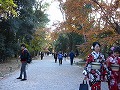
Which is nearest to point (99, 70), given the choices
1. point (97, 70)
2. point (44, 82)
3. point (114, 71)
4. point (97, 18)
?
point (97, 70)

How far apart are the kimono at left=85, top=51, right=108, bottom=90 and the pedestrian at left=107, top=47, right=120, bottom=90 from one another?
35 cm

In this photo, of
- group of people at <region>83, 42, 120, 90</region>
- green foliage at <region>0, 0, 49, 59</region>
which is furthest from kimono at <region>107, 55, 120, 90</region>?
green foliage at <region>0, 0, 49, 59</region>

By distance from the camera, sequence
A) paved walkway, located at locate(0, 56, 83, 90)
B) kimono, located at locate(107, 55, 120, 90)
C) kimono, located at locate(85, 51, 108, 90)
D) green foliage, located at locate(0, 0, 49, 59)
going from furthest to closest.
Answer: green foliage, located at locate(0, 0, 49, 59), paved walkway, located at locate(0, 56, 83, 90), kimono, located at locate(107, 55, 120, 90), kimono, located at locate(85, 51, 108, 90)

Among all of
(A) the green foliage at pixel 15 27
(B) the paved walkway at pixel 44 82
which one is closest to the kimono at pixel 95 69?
(B) the paved walkway at pixel 44 82

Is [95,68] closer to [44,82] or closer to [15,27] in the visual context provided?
[44,82]

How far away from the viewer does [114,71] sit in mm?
7852

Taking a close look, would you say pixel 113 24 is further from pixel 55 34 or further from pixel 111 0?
pixel 55 34

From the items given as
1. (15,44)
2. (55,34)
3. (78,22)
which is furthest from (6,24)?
(78,22)

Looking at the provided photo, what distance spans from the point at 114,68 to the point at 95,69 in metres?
0.65

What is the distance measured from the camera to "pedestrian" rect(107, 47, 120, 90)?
781 cm

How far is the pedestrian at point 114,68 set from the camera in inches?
307

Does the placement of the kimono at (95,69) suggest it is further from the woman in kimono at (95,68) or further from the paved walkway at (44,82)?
the paved walkway at (44,82)

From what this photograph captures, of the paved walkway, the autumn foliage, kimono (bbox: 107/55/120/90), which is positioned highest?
the autumn foliage

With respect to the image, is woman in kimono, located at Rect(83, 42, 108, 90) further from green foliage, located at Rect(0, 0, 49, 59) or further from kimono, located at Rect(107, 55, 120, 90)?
green foliage, located at Rect(0, 0, 49, 59)
